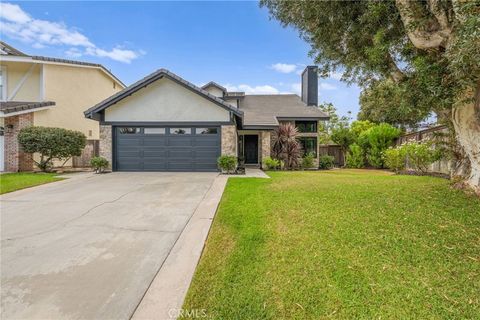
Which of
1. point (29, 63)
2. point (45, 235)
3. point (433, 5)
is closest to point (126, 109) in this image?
point (29, 63)

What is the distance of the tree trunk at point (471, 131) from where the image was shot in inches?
210

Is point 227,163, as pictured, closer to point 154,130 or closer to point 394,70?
point 154,130

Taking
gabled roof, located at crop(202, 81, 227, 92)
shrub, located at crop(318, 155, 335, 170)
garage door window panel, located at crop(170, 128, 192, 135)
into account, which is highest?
gabled roof, located at crop(202, 81, 227, 92)

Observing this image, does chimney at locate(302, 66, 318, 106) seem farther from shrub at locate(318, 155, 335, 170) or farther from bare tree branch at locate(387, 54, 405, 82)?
bare tree branch at locate(387, 54, 405, 82)

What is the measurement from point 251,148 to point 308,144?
159 inches

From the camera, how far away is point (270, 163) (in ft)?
46.4

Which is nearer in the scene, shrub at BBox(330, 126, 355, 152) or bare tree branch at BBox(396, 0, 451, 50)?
bare tree branch at BBox(396, 0, 451, 50)

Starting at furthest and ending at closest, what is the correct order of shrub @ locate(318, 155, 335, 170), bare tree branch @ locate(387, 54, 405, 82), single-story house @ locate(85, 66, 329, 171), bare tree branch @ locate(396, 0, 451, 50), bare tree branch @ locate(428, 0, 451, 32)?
shrub @ locate(318, 155, 335, 170) < single-story house @ locate(85, 66, 329, 171) < bare tree branch @ locate(387, 54, 405, 82) < bare tree branch @ locate(396, 0, 451, 50) < bare tree branch @ locate(428, 0, 451, 32)

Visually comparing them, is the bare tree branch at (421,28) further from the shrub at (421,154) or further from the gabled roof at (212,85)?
the gabled roof at (212,85)

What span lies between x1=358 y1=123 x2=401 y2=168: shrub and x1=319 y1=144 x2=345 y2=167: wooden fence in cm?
303

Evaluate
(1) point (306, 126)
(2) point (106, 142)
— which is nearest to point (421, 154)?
(1) point (306, 126)

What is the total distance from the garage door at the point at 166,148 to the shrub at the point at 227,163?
3.07 ft

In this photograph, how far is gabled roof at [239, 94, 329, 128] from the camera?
50.8 feet
